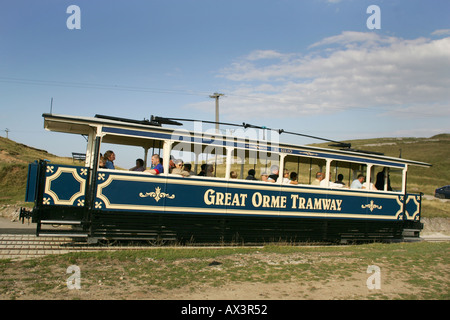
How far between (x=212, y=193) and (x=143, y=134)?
2.40 m

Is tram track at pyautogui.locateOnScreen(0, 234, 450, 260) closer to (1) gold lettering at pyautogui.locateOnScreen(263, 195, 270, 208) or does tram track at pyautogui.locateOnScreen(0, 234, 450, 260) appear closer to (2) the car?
(1) gold lettering at pyautogui.locateOnScreen(263, 195, 270, 208)

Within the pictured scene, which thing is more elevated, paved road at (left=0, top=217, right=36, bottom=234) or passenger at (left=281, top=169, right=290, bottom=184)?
passenger at (left=281, top=169, right=290, bottom=184)

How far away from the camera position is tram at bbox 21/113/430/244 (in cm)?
921

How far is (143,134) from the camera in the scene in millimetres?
9891

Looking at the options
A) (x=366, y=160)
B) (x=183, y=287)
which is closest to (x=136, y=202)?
Answer: (x=183, y=287)

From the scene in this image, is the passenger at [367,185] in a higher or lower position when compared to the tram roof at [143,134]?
lower

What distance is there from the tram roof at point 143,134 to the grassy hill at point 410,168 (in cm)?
669

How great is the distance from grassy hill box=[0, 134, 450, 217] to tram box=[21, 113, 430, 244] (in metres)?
4.26

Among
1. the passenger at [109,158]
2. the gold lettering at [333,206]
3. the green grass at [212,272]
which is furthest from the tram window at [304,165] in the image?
the passenger at [109,158]

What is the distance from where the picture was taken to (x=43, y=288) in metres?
5.88

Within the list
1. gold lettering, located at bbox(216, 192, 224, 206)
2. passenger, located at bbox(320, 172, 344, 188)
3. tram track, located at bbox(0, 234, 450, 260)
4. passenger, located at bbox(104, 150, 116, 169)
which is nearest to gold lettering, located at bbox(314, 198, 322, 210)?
passenger, located at bbox(320, 172, 344, 188)

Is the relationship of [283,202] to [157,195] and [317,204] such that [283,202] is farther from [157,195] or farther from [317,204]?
[157,195]

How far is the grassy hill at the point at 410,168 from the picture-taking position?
2041 cm

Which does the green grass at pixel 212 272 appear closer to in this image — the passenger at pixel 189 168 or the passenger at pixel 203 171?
the passenger at pixel 189 168
